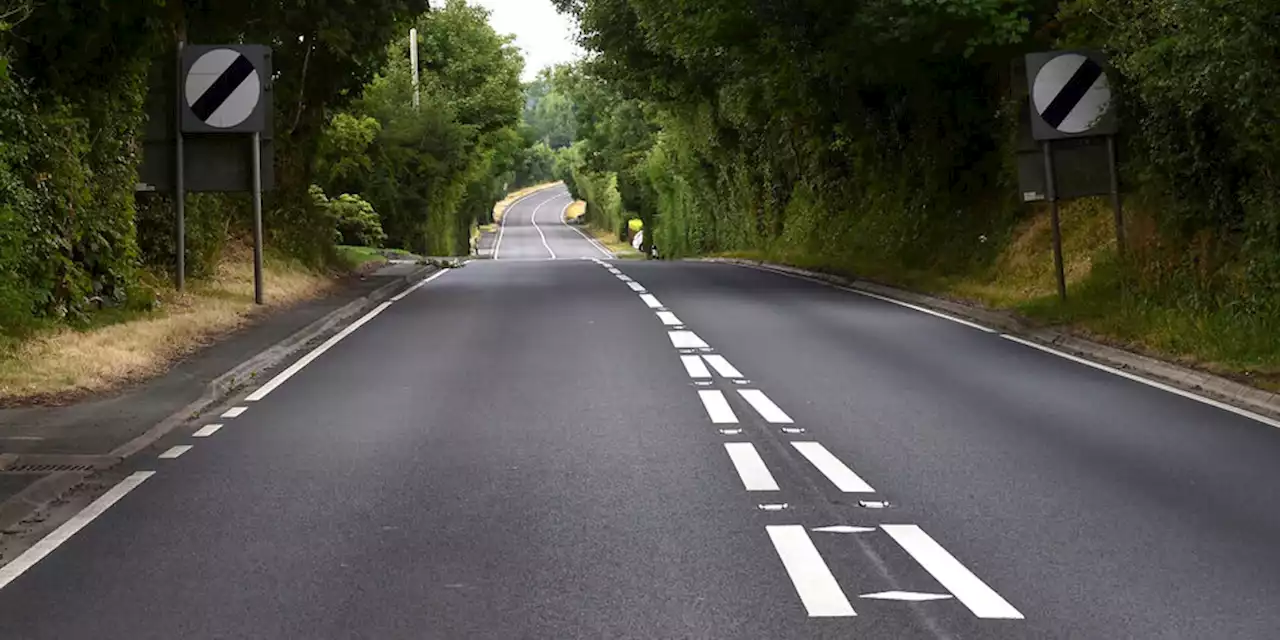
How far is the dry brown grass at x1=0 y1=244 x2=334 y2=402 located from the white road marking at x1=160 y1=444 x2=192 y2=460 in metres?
2.30

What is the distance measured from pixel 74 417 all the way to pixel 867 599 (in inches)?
260

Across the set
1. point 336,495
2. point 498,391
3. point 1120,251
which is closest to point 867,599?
point 336,495

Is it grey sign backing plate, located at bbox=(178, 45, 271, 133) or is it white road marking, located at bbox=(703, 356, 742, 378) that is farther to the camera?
grey sign backing plate, located at bbox=(178, 45, 271, 133)

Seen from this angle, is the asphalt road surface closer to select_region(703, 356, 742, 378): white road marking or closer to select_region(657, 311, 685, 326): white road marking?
select_region(703, 356, 742, 378): white road marking

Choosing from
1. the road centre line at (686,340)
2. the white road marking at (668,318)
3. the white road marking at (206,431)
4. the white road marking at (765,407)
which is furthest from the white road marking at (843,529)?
the white road marking at (668,318)

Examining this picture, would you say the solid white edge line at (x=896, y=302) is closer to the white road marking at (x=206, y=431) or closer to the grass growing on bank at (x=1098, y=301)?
the grass growing on bank at (x=1098, y=301)

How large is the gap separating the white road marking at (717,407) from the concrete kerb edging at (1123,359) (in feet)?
12.1

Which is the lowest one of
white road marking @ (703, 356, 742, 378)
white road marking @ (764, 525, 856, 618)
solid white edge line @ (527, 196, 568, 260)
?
white road marking @ (764, 525, 856, 618)

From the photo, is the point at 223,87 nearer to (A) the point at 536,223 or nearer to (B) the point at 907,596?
(B) the point at 907,596

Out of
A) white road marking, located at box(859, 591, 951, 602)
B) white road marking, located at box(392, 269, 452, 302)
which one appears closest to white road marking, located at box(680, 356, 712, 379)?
white road marking, located at box(859, 591, 951, 602)

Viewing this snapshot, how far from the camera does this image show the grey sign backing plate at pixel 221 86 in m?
19.0

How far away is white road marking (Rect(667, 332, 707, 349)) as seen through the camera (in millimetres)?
14945

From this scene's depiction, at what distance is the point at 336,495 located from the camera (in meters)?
7.62

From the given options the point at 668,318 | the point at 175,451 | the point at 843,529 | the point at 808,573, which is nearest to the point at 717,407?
the point at 175,451
